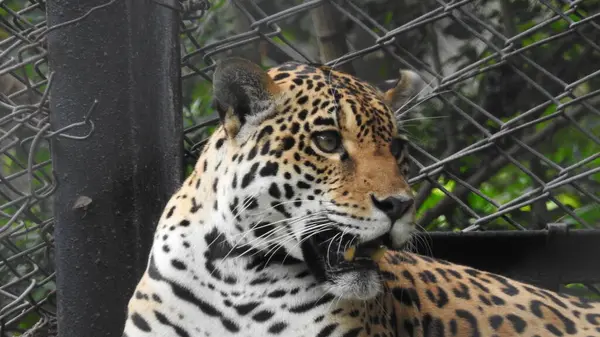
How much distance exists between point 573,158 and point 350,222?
9.17 ft

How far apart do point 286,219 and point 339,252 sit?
213mm

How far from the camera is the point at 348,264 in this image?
10.6 feet

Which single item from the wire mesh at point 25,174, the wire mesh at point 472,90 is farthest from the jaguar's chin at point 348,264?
the wire mesh at point 472,90

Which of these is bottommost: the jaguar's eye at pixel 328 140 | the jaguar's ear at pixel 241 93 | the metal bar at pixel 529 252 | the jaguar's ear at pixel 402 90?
the metal bar at pixel 529 252

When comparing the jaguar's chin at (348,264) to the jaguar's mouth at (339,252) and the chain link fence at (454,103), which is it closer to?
the jaguar's mouth at (339,252)

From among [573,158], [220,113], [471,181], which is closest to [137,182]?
[220,113]

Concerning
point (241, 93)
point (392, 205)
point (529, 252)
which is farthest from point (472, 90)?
point (392, 205)

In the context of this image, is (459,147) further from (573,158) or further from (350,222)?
(350,222)

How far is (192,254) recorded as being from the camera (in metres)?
3.42

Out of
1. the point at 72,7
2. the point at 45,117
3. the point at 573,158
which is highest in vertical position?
the point at 72,7

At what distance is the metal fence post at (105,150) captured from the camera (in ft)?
11.4

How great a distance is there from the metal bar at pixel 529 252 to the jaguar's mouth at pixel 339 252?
106 cm

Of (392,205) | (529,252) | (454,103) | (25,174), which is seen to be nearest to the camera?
(392,205)

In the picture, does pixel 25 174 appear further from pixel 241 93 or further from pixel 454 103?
pixel 454 103
